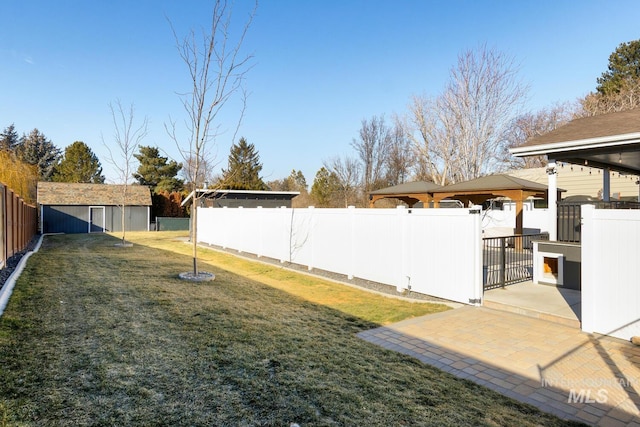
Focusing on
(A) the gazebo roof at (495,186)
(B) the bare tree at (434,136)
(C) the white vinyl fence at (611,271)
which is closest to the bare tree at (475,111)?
(B) the bare tree at (434,136)

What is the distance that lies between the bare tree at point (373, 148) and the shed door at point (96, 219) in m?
23.5

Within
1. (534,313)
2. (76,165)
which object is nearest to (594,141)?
(534,313)

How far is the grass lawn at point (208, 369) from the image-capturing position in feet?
8.54

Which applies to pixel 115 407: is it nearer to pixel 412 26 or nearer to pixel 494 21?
pixel 412 26

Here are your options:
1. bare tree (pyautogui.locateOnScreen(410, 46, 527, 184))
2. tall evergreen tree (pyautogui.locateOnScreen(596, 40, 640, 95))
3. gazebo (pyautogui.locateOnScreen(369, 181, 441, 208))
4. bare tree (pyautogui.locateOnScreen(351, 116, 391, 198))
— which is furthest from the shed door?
tall evergreen tree (pyautogui.locateOnScreen(596, 40, 640, 95))

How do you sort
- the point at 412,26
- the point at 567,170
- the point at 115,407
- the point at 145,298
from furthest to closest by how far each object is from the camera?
the point at 567,170 → the point at 412,26 → the point at 145,298 → the point at 115,407

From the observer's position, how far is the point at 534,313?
227 inches

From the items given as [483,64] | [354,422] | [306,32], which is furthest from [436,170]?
[354,422]

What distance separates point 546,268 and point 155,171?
4151 cm

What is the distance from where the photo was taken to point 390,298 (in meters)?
7.20

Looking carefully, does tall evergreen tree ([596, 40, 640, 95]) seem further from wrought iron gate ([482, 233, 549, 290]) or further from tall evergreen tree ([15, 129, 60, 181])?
tall evergreen tree ([15, 129, 60, 181])

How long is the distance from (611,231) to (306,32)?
1365 centimetres

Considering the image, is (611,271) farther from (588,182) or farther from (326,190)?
(326,190)

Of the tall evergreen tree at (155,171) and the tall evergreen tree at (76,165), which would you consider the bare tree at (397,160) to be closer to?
the tall evergreen tree at (155,171)
